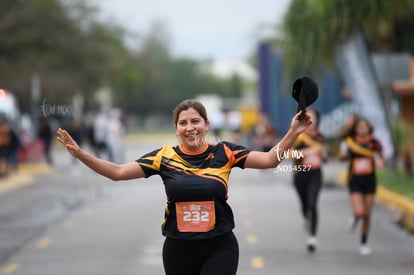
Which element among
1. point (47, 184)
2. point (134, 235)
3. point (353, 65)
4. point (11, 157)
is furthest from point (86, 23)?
point (134, 235)

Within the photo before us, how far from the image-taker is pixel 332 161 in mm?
37812

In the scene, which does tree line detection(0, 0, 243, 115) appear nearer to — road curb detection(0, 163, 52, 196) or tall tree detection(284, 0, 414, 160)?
road curb detection(0, 163, 52, 196)

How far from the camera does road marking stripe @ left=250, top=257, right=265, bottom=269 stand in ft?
38.2

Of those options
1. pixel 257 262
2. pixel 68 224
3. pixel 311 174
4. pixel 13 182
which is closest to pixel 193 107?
pixel 257 262

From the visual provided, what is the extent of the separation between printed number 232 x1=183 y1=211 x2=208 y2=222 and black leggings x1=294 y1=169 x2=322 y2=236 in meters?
6.85

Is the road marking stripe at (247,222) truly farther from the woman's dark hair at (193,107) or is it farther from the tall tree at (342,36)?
the woman's dark hair at (193,107)

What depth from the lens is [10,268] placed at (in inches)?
466

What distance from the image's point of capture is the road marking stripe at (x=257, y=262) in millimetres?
11656

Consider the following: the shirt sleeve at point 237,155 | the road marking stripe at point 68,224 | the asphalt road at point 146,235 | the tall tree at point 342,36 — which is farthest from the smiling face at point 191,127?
the tall tree at point 342,36

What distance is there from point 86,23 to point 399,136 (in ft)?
79.8

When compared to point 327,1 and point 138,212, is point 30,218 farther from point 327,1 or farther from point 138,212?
point 327,1

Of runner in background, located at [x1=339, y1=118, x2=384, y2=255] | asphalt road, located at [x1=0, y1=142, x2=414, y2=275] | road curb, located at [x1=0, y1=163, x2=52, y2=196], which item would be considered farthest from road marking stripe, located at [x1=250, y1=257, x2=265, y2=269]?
road curb, located at [x1=0, y1=163, x2=52, y2=196]

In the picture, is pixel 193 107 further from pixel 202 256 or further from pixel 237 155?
pixel 202 256

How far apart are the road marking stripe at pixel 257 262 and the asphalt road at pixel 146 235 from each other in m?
0.01
